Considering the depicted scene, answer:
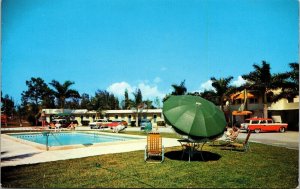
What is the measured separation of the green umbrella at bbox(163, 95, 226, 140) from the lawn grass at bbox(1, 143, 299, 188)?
114 centimetres

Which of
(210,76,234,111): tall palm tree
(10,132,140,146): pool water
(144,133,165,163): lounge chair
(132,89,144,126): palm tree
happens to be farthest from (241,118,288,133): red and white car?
(132,89,144,126): palm tree

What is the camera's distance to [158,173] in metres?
7.89

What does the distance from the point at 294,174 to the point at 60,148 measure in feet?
33.3

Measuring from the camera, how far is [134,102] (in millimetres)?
44344

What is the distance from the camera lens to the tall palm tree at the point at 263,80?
31031 mm

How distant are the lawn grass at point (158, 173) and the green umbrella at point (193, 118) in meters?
1.14

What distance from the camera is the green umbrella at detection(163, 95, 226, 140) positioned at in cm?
888

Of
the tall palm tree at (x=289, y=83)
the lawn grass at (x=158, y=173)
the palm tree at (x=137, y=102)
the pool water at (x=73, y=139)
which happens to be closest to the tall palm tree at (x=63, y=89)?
the palm tree at (x=137, y=102)

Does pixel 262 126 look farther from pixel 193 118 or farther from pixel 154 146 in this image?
pixel 193 118

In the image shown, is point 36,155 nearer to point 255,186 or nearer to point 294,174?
point 255,186

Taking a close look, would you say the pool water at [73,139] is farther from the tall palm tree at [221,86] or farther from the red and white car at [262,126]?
the tall palm tree at [221,86]

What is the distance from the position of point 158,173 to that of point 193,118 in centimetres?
228

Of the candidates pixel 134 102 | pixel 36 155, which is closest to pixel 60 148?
pixel 36 155

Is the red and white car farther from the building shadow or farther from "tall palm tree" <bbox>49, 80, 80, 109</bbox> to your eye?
"tall palm tree" <bbox>49, 80, 80, 109</bbox>
